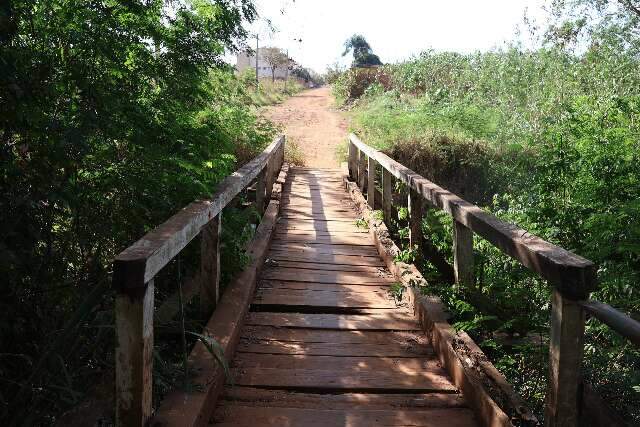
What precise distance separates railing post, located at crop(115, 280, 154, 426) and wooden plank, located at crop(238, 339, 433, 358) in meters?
1.55

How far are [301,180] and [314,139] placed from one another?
9503 mm

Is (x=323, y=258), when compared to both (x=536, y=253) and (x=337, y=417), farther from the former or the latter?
(x=536, y=253)

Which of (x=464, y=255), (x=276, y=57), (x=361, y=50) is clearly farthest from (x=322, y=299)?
(x=361, y=50)

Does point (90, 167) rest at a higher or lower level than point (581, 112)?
lower

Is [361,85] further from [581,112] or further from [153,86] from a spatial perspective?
[153,86]

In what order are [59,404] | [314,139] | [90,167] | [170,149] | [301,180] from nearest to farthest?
[59,404], [90,167], [170,149], [301,180], [314,139]

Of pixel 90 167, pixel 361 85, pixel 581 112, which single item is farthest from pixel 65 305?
pixel 361 85

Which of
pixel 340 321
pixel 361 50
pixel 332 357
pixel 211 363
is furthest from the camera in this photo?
pixel 361 50

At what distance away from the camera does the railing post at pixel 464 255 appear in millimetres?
3771

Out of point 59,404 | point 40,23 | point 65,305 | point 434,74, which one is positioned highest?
point 434,74

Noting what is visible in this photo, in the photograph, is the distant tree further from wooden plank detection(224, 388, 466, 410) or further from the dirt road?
wooden plank detection(224, 388, 466, 410)

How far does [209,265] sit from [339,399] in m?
1.24

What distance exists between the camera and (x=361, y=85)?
32.8 metres

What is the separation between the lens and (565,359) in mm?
2154
